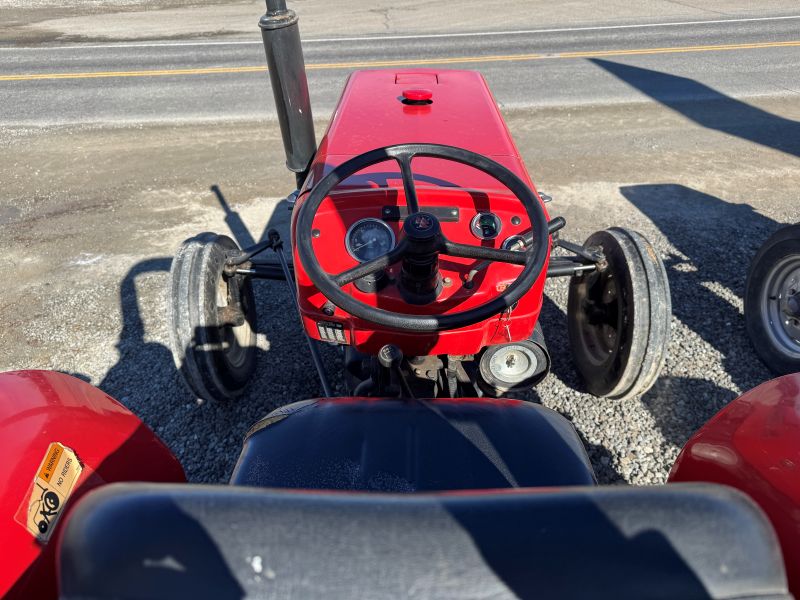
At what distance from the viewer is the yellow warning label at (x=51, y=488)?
1.25 meters

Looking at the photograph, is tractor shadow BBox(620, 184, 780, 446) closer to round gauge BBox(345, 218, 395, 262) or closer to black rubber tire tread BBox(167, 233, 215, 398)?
round gauge BBox(345, 218, 395, 262)

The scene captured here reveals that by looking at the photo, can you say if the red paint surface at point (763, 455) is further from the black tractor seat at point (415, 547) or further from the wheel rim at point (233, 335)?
the wheel rim at point (233, 335)

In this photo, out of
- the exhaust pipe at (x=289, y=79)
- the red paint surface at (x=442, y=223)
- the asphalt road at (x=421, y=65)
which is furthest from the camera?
the asphalt road at (x=421, y=65)

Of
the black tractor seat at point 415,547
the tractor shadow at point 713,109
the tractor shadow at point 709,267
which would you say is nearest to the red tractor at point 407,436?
the black tractor seat at point 415,547

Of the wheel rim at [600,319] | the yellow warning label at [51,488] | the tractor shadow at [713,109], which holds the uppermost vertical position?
the yellow warning label at [51,488]

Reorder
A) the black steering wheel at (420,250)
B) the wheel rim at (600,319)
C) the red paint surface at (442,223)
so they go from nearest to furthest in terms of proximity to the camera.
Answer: the black steering wheel at (420,250) < the red paint surface at (442,223) < the wheel rim at (600,319)

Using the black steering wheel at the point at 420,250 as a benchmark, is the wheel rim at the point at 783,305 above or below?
below

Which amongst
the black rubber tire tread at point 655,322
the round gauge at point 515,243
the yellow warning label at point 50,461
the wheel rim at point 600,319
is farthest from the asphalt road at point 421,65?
the yellow warning label at point 50,461

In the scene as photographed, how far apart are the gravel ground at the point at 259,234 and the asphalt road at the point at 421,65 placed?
0.72 m

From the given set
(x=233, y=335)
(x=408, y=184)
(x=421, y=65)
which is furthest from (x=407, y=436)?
(x=421, y=65)

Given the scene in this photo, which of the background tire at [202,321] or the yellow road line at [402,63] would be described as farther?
the yellow road line at [402,63]

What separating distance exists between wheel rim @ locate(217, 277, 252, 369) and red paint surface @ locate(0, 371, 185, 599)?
1.09 meters

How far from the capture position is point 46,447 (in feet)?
4.40

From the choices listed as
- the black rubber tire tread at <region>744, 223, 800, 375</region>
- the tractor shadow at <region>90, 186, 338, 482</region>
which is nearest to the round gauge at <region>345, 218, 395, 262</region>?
the tractor shadow at <region>90, 186, 338, 482</region>
